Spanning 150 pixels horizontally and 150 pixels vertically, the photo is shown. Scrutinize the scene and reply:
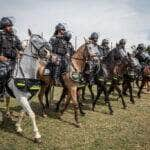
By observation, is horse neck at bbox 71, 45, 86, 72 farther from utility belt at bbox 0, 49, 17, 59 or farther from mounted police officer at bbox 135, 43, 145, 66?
mounted police officer at bbox 135, 43, 145, 66

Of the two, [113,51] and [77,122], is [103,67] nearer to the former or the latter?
[113,51]

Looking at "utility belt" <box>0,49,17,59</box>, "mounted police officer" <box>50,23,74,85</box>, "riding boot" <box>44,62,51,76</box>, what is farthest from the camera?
"riding boot" <box>44,62,51,76</box>

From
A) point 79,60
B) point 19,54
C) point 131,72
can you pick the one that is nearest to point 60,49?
point 79,60

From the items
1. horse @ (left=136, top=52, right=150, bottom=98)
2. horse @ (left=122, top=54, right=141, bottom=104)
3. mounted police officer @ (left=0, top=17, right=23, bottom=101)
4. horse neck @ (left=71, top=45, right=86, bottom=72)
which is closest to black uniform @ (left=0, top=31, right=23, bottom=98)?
mounted police officer @ (left=0, top=17, right=23, bottom=101)

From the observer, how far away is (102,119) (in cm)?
1377

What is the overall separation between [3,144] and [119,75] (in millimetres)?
7692

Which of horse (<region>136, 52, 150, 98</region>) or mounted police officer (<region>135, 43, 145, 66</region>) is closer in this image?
horse (<region>136, 52, 150, 98</region>)

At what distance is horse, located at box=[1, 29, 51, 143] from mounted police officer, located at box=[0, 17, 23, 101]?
0.90 ft

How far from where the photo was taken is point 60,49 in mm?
13211

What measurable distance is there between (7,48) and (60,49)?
9.02ft

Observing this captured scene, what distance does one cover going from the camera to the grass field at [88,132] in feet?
33.9

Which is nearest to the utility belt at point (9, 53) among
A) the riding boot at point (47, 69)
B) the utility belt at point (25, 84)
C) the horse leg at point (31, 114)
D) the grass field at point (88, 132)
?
the utility belt at point (25, 84)

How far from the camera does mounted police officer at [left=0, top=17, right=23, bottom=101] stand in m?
10.6

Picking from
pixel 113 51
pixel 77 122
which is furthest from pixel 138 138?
pixel 113 51
